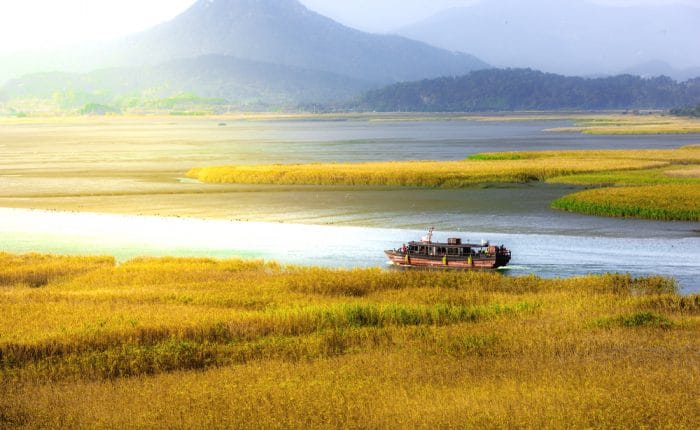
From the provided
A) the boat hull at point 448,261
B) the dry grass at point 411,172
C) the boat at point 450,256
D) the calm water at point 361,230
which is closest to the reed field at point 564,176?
the dry grass at point 411,172

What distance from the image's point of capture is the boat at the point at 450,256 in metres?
43.0

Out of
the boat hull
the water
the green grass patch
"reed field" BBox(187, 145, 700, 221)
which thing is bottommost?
the water

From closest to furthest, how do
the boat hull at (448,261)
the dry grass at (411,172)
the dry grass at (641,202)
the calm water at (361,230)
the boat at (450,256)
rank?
the boat hull at (448,261), the boat at (450,256), the calm water at (361,230), the dry grass at (641,202), the dry grass at (411,172)

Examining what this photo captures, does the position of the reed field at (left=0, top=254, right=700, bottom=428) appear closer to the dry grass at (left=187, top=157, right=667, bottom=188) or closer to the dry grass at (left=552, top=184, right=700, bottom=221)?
the dry grass at (left=552, top=184, right=700, bottom=221)

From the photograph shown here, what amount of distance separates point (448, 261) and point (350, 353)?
Answer: 20.5 meters

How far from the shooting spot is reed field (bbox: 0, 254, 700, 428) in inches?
714

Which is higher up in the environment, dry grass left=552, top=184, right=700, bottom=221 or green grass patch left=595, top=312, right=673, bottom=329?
green grass patch left=595, top=312, right=673, bottom=329

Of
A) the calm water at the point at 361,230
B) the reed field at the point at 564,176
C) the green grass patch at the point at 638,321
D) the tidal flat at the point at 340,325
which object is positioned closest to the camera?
the tidal flat at the point at 340,325

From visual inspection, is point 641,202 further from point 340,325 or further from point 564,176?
point 340,325

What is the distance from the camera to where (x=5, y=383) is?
21.5 meters

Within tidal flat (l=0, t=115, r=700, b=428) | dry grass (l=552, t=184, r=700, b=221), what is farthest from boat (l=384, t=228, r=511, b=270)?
dry grass (l=552, t=184, r=700, b=221)

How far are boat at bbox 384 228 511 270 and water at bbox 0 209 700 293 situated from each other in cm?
87

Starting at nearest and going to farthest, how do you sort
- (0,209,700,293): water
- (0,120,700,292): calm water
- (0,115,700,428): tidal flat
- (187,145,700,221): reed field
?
(0,115,700,428): tidal flat < (0,209,700,293): water < (0,120,700,292): calm water < (187,145,700,221): reed field

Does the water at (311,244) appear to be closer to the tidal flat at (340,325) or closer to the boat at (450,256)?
the tidal flat at (340,325)
